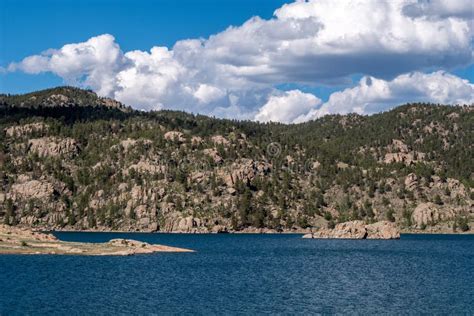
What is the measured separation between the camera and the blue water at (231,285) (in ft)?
279

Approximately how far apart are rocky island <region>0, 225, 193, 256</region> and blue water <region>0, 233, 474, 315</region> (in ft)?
7.73

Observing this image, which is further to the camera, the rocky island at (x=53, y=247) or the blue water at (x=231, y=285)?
the rocky island at (x=53, y=247)

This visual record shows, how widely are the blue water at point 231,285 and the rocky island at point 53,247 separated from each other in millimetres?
2357

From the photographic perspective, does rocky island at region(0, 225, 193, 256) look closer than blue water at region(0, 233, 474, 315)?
No

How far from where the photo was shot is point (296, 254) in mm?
184375

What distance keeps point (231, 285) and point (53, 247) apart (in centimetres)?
6328

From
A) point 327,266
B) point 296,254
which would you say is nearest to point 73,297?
point 327,266

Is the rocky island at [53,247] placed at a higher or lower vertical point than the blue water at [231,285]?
higher

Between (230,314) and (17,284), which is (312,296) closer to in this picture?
(230,314)

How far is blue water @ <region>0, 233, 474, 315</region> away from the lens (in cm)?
8506

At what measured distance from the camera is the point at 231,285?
358 ft

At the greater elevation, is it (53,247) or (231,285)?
(53,247)

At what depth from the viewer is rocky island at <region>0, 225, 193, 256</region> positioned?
489ft

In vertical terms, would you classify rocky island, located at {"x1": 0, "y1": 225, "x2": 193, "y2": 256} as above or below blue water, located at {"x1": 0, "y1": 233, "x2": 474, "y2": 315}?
above
